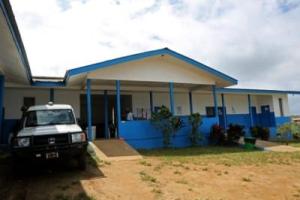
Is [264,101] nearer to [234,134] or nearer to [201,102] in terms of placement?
[201,102]

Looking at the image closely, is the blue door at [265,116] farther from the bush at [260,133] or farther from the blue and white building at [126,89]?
the bush at [260,133]

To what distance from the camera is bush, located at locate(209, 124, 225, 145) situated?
572 inches

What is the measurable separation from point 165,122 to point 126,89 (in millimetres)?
4150

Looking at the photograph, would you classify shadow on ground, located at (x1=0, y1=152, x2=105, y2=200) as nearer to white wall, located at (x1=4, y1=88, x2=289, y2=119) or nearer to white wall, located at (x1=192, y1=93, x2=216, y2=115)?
white wall, located at (x1=4, y1=88, x2=289, y2=119)

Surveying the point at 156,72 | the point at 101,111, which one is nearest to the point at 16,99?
the point at 101,111

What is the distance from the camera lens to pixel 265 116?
21578 millimetres

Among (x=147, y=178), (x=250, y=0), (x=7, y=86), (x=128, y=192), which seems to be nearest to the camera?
(x=128, y=192)

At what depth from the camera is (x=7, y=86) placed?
42.8 ft

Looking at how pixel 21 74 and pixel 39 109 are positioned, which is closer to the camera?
pixel 39 109

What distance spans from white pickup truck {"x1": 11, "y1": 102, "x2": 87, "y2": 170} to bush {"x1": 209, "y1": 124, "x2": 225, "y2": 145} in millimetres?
9228

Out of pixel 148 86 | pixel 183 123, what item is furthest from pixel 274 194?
pixel 148 86

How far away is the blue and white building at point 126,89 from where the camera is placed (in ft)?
39.4

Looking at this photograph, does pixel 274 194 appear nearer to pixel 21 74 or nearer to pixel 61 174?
pixel 61 174

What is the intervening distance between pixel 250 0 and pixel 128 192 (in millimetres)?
7338
